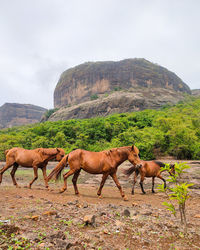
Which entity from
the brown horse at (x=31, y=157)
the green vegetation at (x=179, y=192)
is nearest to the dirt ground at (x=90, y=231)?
the green vegetation at (x=179, y=192)

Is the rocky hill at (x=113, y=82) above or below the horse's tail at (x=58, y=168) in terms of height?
above

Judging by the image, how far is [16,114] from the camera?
495ft

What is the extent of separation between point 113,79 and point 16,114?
324ft

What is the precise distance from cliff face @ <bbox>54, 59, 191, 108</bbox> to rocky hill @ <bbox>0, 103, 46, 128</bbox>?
189 feet

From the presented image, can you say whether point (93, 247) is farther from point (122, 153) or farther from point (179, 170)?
point (122, 153)

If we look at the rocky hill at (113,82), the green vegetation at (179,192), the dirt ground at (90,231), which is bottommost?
the dirt ground at (90,231)

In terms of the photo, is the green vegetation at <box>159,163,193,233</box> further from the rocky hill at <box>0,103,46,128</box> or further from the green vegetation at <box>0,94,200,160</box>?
the rocky hill at <box>0,103,46,128</box>

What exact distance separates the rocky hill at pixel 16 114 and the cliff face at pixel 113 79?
5759cm

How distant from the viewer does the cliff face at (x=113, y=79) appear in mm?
96750

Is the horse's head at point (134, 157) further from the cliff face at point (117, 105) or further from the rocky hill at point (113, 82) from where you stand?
the rocky hill at point (113, 82)

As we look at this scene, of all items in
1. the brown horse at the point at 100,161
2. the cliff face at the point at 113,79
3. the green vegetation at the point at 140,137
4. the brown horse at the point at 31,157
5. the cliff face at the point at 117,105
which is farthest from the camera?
the cliff face at the point at 113,79

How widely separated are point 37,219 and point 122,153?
4.25 m

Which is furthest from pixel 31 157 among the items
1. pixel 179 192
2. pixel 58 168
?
pixel 179 192

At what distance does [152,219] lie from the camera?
3.79m
